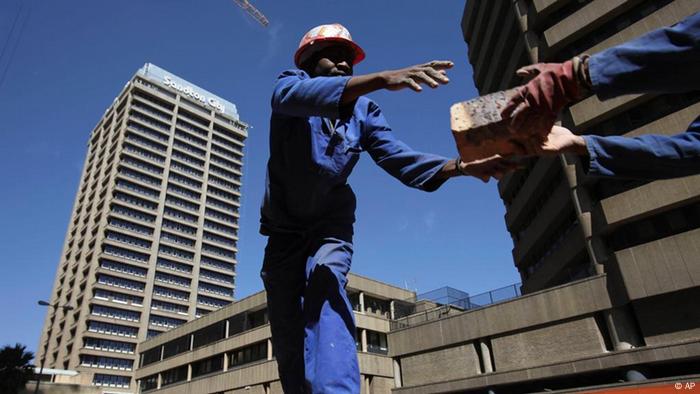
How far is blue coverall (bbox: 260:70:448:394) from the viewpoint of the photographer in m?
2.55

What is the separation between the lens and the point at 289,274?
9.63 ft

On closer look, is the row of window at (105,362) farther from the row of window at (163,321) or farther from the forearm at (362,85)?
the forearm at (362,85)

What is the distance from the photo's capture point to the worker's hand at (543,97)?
6.99ft

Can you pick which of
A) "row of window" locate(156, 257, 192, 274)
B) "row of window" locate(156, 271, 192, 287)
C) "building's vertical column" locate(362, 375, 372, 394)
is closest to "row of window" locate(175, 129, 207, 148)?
"row of window" locate(156, 257, 192, 274)

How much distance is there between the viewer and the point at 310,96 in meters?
2.36

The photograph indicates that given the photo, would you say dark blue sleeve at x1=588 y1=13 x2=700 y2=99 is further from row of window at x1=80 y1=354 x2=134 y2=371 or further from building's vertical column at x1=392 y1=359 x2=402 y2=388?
row of window at x1=80 y1=354 x2=134 y2=371

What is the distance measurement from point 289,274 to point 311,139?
85cm

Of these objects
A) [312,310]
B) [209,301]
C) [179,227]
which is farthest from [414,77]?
[209,301]

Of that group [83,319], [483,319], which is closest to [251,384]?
[483,319]

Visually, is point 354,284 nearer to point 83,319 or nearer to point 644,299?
point 644,299

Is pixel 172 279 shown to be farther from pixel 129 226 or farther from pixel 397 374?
pixel 397 374

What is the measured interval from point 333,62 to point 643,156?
→ 1866mm

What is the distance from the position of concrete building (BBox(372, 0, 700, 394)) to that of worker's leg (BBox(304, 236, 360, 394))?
2050 cm

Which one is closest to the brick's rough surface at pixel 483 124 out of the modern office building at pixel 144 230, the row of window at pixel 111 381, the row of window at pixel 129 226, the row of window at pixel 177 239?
the modern office building at pixel 144 230
